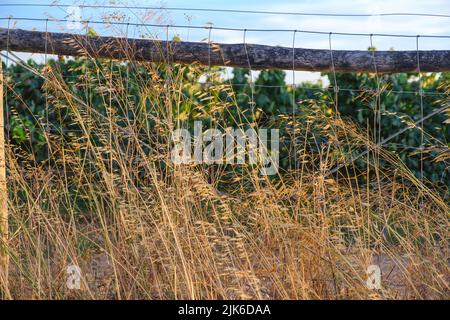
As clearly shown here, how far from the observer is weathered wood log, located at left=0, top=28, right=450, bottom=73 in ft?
13.8

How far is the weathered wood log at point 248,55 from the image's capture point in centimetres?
420

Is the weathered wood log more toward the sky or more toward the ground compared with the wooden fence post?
more toward the sky

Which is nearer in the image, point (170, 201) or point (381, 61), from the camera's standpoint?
point (170, 201)

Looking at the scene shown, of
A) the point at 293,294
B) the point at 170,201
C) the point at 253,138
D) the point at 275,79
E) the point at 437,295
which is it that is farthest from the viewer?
the point at 275,79

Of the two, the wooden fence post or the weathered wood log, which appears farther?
the weathered wood log

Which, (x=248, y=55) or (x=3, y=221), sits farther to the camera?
(x=248, y=55)

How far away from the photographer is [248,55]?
168 inches

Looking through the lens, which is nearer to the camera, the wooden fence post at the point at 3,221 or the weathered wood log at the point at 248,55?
the wooden fence post at the point at 3,221

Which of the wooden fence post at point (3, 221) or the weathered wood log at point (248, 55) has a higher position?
the weathered wood log at point (248, 55)

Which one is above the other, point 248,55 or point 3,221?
point 248,55
